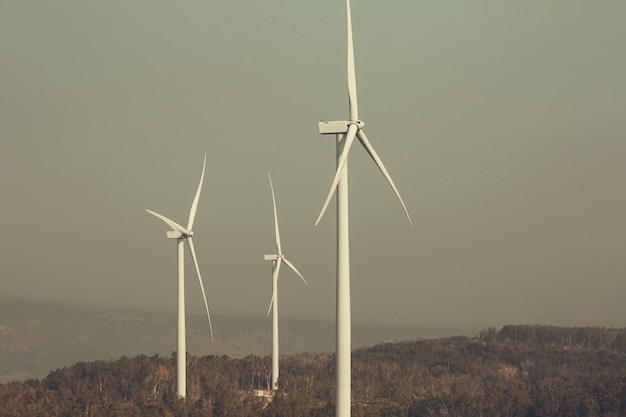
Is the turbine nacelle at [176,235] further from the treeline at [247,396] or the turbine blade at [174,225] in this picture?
the treeline at [247,396]

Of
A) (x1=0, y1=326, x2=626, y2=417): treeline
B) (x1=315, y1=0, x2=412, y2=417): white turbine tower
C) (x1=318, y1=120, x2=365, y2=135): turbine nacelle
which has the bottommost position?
(x1=0, y1=326, x2=626, y2=417): treeline

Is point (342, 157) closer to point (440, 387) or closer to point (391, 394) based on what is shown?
point (391, 394)

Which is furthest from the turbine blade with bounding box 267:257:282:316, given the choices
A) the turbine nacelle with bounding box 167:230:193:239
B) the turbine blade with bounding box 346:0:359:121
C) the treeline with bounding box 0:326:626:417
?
the turbine blade with bounding box 346:0:359:121

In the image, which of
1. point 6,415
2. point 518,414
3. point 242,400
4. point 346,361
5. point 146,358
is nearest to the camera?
point 346,361

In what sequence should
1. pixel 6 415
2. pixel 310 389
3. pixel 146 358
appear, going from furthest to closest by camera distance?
1. pixel 146 358
2. pixel 310 389
3. pixel 6 415

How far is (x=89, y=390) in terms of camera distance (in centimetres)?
16375

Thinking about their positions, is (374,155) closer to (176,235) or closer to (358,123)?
(358,123)

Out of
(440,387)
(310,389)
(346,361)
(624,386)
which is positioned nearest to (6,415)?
(310,389)

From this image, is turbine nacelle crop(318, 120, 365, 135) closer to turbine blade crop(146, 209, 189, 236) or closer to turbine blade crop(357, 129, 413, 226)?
turbine blade crop(357, 129, 413, 226)

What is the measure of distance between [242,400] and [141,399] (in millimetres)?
14922

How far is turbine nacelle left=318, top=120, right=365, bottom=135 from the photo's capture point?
Answer: 2650 inches

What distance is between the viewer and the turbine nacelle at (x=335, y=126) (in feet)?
221

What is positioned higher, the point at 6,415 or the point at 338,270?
the point at 338,270

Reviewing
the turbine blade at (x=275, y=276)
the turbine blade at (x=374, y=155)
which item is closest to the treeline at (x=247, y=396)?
the turbine blade at (x=275, y=276)
